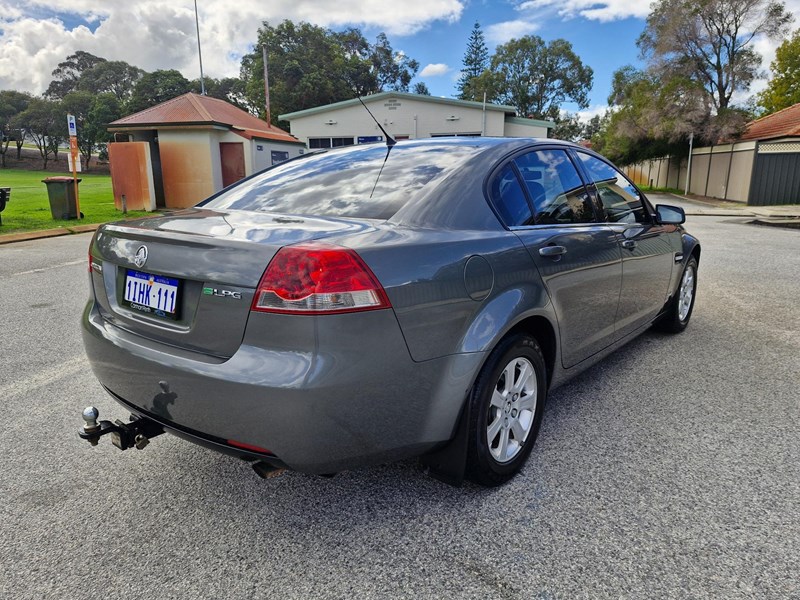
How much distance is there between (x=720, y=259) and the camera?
9016mm

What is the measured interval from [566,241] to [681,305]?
243cm

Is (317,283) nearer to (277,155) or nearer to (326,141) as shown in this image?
(277,155)

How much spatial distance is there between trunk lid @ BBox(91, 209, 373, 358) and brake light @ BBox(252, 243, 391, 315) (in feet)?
0.19

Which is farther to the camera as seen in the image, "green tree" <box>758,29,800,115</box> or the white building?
"green tree" <box>758,29,800,115</box>

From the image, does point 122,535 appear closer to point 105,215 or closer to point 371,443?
point 371,443

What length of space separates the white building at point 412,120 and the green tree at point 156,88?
34.1 m

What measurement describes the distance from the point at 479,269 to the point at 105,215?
630 inches

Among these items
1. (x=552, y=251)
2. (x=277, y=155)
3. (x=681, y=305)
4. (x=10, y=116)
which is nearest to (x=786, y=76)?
(x=277, y=155)

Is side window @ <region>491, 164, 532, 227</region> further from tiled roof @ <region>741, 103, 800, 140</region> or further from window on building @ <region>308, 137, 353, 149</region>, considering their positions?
window on building @ <region>308, 137, 353, 149</region>

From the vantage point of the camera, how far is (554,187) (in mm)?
3049

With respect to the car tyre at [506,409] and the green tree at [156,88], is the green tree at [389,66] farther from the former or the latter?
the car tyre at [506,409]

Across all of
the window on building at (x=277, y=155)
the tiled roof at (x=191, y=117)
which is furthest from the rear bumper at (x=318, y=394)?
the window on building at (x=277, y=155)

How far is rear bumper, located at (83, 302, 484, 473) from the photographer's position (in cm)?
183

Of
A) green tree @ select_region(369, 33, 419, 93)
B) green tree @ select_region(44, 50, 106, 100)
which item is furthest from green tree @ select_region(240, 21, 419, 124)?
green tree @ select_region(44, 50, 106, 100)
